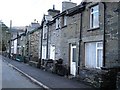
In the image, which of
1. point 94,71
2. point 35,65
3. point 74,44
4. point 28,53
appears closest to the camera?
point 94,71

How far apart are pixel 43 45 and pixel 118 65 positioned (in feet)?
57.7

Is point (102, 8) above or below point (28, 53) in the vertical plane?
above

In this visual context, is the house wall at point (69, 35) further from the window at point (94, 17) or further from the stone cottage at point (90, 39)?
the window at point (94, 17)

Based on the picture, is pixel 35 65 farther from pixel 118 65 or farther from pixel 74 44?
pixel 118 65

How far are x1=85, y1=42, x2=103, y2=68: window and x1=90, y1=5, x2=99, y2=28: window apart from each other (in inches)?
47.2

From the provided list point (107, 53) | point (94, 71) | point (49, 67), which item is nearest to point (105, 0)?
point (107, 53)

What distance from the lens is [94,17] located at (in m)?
17.0

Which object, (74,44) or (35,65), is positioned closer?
(74,44)

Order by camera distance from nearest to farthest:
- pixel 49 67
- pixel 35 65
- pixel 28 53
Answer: pixel 49 67, pixel 35 65, pixel 28 53

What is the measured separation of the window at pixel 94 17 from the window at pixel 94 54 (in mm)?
1198

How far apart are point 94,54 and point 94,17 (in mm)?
2382

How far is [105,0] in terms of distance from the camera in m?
15.3

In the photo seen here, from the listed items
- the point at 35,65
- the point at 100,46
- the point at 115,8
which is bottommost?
the point at 35,65

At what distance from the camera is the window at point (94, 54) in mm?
16014
